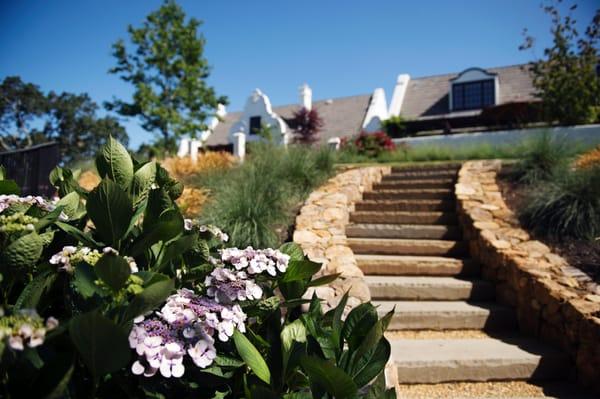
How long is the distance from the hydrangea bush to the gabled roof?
69.9 feet

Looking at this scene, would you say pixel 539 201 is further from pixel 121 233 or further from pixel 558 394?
pixel 121 233

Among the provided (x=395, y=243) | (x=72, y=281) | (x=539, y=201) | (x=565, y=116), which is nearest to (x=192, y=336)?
(x=72, y=281)

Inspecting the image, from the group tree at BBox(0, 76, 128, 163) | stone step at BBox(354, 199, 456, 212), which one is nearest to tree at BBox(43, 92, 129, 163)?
tree at BBox(0, 76, 128, 163)

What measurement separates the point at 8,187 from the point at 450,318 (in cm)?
358

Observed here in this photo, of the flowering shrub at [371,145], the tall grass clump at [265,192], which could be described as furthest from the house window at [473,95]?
the tall grass clump at [265,192]

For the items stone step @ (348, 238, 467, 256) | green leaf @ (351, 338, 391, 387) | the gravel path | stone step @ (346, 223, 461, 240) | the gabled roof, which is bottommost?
the gravel path

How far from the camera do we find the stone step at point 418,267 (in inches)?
180

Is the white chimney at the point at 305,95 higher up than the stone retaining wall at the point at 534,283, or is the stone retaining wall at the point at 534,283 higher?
the white chimney at the point at 305,95

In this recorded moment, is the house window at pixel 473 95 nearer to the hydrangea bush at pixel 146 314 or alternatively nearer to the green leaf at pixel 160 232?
the hydrangea bush at pixel 146 314

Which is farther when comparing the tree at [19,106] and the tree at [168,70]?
the tree at [19,106]

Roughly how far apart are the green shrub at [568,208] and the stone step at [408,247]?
88 centimetres

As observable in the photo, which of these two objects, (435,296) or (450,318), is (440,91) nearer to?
(435,296)

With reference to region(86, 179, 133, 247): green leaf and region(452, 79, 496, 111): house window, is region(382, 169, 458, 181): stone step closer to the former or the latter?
region(86, 179, 133, 247): green leaf

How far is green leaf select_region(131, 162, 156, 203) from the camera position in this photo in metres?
1.19
